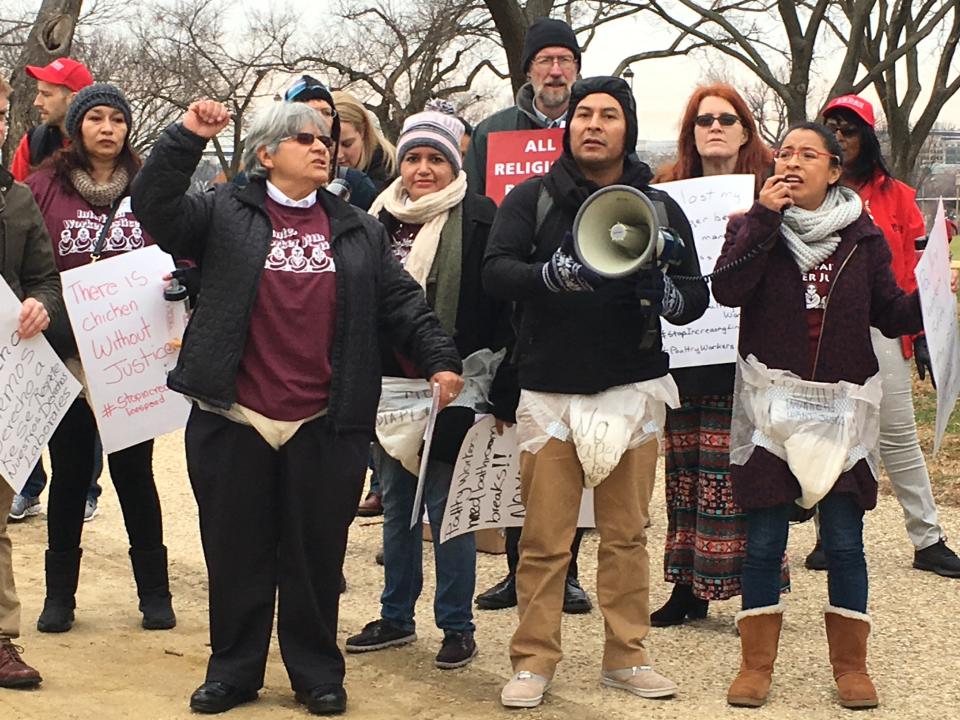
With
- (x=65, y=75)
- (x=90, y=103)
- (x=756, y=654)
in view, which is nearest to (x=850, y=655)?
(x=756, y=654)

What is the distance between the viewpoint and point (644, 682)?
15.9 feet

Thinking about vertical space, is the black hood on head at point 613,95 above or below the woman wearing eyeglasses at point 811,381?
above

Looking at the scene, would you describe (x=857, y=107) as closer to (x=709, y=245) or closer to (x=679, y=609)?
(x=709, y=245)

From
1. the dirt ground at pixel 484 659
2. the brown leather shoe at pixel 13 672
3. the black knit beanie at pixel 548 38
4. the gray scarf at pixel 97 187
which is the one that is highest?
the black knit beanie at pixel 548 38

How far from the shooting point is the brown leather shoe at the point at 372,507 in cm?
814

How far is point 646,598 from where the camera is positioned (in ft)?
16.0

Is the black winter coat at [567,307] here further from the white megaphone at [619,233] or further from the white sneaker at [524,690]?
the white sneaker at [524,690]

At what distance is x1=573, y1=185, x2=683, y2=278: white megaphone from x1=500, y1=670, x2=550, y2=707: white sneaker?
55.0 inches

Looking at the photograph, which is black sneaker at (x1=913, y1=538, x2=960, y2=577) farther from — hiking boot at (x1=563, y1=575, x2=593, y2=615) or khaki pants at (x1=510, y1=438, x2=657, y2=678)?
khaki pants at (x1=510, y1=438, x2=657, y2=678)

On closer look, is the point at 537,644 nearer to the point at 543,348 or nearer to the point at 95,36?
the point at 543,348

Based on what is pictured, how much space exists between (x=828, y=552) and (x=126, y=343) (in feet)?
8.78

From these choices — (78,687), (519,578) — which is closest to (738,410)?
(519,578)

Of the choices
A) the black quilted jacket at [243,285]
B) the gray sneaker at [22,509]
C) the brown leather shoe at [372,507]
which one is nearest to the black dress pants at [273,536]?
the black quilted jacket at [243,285]

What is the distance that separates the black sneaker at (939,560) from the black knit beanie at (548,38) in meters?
2.76
